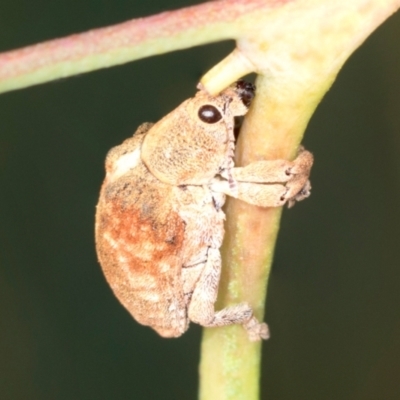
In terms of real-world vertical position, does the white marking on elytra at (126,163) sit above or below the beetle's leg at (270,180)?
above

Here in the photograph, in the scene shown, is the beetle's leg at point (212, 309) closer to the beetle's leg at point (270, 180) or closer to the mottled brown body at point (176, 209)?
the mottled brown body at point (176, 209)

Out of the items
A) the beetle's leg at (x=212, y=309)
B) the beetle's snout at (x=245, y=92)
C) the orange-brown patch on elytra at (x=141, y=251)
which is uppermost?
the beetle's snout at (x=245, y=92)

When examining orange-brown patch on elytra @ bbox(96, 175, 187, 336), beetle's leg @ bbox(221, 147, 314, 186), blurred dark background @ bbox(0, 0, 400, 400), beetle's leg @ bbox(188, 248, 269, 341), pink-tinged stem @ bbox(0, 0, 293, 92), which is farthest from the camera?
blurred dark background @ bbox(0, 0, 400, 400)

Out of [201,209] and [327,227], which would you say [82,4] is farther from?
[201,209]

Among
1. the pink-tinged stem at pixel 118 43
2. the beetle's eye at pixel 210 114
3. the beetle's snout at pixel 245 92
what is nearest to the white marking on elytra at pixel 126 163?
the beetle's eye at pixel 210 114

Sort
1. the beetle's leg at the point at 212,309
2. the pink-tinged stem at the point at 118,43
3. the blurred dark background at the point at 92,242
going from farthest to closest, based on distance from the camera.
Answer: the blurred dark background at the point at 92,242
the beetle's leg at the point at 212,309
the pink-tinged stem at the point at 118,43

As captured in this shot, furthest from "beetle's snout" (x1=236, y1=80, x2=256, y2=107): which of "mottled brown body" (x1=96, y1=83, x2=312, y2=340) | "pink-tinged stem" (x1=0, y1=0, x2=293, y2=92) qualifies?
"pink-tinged stem" (x1=0, y1=0, x2=293, y2=92)

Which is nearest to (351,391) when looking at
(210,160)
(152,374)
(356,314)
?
(356,314)

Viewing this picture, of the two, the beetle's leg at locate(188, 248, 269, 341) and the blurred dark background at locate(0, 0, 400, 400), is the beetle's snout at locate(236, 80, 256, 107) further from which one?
the blurred dark background at locate(0, 0, 400, 400)

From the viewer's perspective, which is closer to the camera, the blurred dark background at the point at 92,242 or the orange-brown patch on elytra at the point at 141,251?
the orange-brown patch on elytra at the point at 141,251

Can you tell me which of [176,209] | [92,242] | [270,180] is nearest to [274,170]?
[270,180]
